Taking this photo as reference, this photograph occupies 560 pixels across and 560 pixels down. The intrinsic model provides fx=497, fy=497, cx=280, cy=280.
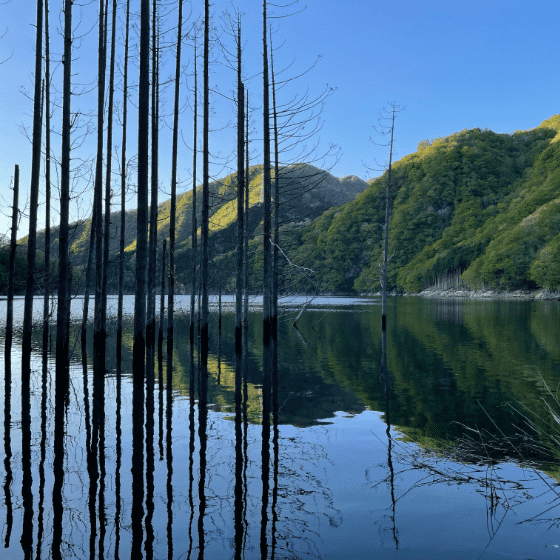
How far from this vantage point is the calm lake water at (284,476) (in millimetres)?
4633

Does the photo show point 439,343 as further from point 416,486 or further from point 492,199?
point 492,199

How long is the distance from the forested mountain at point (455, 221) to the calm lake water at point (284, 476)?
10881cm

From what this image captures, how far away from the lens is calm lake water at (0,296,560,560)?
4.63m

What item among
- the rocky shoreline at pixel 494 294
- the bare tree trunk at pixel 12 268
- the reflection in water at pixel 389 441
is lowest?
the reflection in water at pixel 389 441

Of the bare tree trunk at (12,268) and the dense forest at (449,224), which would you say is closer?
the bare tree trunk at (12,268)

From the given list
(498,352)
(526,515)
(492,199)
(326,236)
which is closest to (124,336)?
(498,352)

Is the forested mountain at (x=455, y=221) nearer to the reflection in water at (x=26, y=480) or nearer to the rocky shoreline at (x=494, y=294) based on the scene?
the rocky shoreline at (x=494, y=294)

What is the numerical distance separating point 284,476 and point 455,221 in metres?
166

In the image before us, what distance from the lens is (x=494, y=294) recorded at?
110 metres

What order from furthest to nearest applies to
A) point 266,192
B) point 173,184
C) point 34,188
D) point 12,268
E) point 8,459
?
1. point 173,184
2. point 266,192
3. point 12,268
4. point 34,188
5. point 8,459

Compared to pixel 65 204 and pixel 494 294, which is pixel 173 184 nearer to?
pixel 65 204

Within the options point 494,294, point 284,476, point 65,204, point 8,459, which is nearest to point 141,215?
point 65,204

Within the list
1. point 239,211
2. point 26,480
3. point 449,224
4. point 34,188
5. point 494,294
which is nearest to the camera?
point 26,480

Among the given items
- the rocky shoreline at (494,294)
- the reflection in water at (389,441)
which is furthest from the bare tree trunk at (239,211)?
the rocky shoreline at (494,294)
